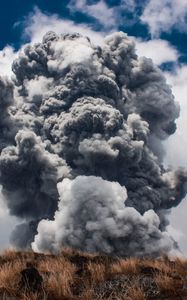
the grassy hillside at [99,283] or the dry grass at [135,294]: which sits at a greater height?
the grassy hillside at [99,283]

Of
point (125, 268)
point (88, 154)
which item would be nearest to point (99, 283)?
point (125, 268)

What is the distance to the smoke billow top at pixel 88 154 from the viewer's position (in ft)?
213

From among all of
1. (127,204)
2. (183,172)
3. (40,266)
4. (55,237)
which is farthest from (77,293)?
(183,172)

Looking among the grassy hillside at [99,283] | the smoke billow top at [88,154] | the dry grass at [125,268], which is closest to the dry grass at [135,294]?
the grassy hillside at [99,283]

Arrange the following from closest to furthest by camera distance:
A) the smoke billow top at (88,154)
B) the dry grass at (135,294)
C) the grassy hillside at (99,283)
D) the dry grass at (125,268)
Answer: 1. the dry grass at (135,294)
2. the grassy hillside at (99,283)
3. the dry grass at (125,268)
4. the smoke billow top at (88,154)

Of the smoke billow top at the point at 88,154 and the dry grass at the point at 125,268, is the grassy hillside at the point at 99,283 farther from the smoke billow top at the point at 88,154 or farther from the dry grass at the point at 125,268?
the smoke billow top at the point at 88,154

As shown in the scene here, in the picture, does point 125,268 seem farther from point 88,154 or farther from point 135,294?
point 88,154

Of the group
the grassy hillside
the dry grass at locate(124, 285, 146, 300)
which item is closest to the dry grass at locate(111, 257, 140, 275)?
the grassy hillside

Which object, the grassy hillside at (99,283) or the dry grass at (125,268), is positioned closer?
the grassy hillside at (99,283)

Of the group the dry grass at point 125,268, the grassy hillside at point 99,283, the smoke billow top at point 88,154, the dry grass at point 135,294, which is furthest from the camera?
the smoke billow top at point 88,154

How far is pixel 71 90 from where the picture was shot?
77.1m

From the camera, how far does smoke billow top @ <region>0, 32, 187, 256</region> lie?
6500 cm

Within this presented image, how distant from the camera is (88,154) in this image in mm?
70750

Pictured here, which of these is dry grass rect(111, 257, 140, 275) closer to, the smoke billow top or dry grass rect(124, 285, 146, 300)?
dry grass rect(124, 285, 146, 300)
